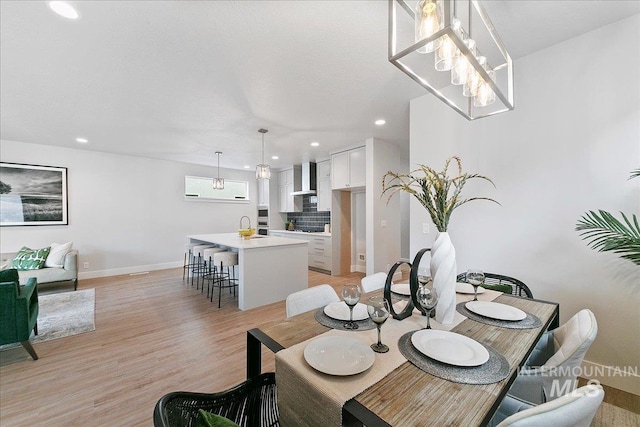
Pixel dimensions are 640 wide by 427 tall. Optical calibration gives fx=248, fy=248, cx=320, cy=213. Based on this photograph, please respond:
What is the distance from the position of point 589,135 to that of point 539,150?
0.97 feet

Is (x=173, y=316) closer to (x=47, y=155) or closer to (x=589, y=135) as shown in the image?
(x=47, y=155)

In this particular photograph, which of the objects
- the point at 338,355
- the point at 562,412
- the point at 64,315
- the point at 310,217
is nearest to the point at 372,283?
the point at 338,355

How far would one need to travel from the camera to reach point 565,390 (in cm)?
106

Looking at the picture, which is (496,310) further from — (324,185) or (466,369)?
(324,185)

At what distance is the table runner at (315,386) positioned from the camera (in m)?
0.76

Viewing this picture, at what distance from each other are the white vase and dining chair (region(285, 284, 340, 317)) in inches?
26.8

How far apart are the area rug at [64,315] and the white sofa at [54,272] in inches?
9.5

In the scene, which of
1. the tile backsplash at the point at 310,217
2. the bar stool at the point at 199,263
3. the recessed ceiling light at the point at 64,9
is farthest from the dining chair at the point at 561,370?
the tile backsplash at the point at 310,217

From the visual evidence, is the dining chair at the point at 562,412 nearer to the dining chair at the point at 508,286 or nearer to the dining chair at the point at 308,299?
the dining chair at the point at 308,299

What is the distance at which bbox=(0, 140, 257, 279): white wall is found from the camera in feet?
15.0

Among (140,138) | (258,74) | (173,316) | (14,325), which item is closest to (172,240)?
(140,138)

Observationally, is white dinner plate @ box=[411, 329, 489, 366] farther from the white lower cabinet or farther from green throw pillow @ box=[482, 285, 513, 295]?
the white lower cabinet

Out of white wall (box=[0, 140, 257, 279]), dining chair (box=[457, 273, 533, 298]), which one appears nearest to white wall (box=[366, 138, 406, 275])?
dining chair (box=[457, 273, 533, 298])

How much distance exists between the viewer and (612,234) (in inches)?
69.2
